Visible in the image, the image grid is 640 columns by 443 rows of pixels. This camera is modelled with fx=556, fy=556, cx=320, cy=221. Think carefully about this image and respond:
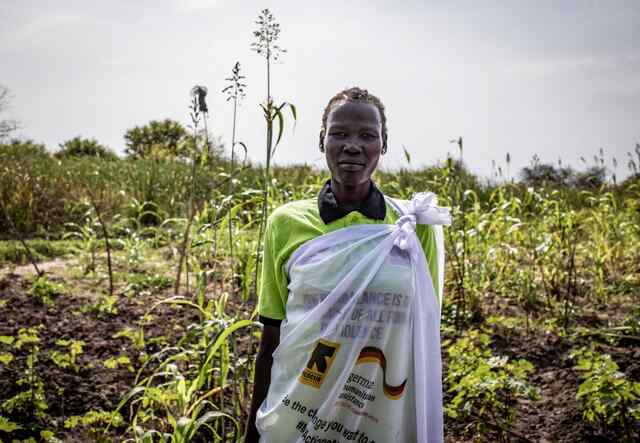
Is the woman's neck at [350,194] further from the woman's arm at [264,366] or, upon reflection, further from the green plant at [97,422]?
the green plant at [97,422]

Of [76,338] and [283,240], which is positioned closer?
[283,240]

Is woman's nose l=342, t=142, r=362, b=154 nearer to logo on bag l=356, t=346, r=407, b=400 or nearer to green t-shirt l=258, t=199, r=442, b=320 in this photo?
green t-shirt l=258, t=199, r=442, b=320

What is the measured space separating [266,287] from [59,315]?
2.40m

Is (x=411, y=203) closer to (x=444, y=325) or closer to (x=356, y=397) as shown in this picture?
(x=356, y=397)

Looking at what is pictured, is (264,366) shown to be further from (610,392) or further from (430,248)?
(610,392)

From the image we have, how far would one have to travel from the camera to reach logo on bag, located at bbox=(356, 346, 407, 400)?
1.46m

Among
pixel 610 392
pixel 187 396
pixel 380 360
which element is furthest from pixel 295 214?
pixel 610 392

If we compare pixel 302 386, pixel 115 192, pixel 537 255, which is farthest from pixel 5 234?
pixel 302 386

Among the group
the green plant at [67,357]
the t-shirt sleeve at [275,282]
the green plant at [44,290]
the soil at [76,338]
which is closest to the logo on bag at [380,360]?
the t-shirt sleeve at [275,282]

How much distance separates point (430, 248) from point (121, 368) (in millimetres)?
1834

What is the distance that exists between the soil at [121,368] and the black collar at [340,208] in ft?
2.04

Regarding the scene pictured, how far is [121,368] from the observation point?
2775 mm

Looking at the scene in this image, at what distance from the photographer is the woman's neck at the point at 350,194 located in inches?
66.0

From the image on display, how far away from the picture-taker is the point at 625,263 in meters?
4.50
